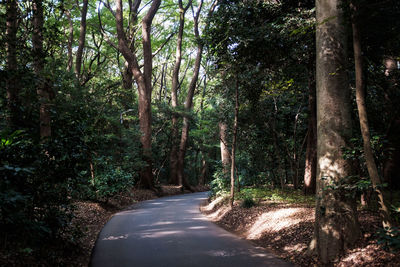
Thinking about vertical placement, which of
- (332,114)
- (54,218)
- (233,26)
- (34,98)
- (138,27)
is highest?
(138,27)

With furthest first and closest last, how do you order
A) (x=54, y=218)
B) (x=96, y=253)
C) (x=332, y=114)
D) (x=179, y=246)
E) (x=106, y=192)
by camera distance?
1. (x=106, y=192)
2. (x=179, y=246)
3. (x=96, y=253)
4. (x=332, y=114)
5. (x=54, y=218)

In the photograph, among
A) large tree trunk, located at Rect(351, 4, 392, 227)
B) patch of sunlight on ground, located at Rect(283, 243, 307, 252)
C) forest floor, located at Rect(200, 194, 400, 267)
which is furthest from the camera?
patch of sunlight on ground, located at Rect(283, 243, 307, 252)

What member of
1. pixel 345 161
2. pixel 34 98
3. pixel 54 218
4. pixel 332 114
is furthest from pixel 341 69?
pixel 34 98

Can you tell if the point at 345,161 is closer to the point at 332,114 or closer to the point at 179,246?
the point at 332,114

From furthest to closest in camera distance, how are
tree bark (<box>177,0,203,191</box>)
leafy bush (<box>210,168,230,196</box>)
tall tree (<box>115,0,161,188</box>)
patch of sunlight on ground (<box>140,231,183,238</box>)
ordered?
tree bark (<box>177,0,203,191</box>) < tall tree (<box>115,0,161,188</box>) < leafy bush (<box>210,168,230,196</box>) < patch of sunlight on ground (<box>140,231,183,238</box>)

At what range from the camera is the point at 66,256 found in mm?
5988

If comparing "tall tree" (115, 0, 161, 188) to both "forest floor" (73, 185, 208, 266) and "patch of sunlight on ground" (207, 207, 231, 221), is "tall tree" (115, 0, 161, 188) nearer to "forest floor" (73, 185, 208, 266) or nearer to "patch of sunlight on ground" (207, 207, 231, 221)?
"forest floor" (73, 185, 208, 266)

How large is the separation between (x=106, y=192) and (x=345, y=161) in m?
11.1

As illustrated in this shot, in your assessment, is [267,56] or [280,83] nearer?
[267,56]

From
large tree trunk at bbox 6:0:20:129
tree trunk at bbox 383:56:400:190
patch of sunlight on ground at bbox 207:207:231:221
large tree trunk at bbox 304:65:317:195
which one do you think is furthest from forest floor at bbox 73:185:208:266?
tree trunk at bbox 383:56:400:190

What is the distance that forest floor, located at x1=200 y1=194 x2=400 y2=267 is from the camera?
5395 millimetres

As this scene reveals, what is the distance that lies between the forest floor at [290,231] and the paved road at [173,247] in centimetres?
47

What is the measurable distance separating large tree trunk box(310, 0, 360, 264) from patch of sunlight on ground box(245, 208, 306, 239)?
6.51 ft

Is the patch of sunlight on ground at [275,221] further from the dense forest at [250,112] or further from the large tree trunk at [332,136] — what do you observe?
the large tree trunk at [332,136]
